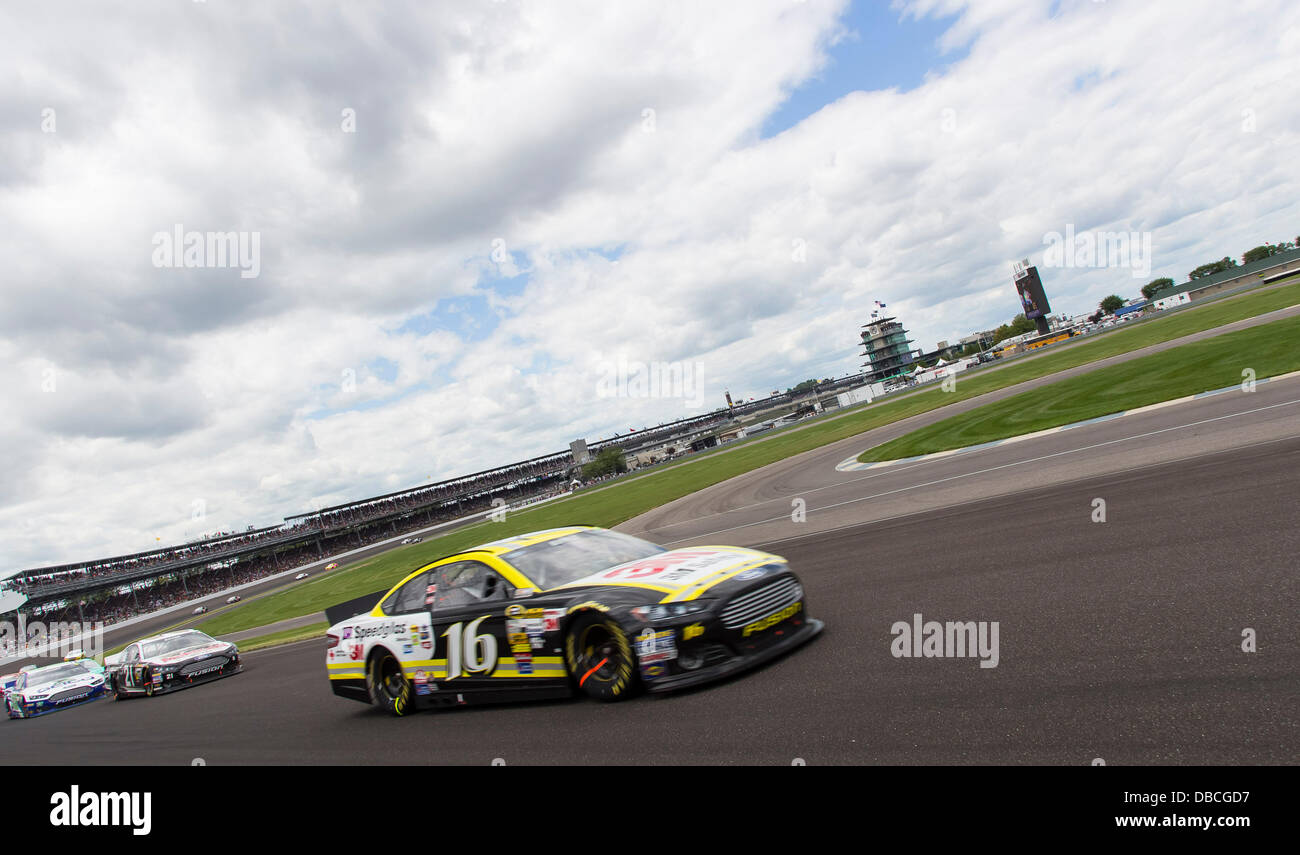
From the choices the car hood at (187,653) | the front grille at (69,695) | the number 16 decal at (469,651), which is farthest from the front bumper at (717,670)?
A: the front grille at (69,695)

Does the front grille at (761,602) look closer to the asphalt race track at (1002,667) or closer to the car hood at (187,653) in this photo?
the asphalt race track at (1002,667)

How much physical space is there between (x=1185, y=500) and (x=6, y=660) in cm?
6298

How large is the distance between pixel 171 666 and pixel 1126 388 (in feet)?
76.2

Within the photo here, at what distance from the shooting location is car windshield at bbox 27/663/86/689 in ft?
56.4

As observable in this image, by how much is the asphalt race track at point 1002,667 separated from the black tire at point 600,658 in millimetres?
171

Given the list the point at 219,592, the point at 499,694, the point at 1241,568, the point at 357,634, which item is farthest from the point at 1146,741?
the point at 219,592

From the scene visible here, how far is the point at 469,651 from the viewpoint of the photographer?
7070mm

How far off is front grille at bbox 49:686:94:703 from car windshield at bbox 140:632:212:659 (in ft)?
7.87

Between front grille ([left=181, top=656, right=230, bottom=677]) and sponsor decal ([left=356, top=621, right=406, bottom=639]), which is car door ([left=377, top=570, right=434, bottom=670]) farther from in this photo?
front grille ([left=181, top=656, right=230, bottom=677])

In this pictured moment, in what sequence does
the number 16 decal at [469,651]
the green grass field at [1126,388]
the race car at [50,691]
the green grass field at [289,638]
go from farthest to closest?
the green grass field at [289,638] < the green grass field at [1126,388] < the race car at [50,691] < the number 16 decal at [469,651]

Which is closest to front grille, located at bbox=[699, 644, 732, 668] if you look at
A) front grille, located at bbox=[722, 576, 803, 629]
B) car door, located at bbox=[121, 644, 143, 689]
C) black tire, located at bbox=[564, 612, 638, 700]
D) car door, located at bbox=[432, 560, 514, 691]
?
front grille, located at bbox=[722, 576, 803, 629]

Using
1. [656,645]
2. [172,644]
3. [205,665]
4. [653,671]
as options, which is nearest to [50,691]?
[172,644]

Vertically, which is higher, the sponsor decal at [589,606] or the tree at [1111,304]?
the tree at [1111,304]

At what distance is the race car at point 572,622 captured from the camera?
18.8 ft
